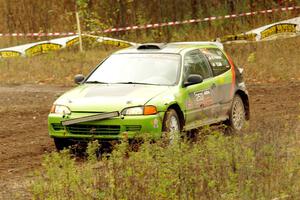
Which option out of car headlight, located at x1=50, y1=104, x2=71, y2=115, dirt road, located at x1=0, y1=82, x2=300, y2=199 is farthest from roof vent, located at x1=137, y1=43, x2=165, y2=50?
car headlight, located at x1=50, y1=104, x2=71, y2=115

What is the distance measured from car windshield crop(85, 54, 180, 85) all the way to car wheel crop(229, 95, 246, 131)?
1540 mm

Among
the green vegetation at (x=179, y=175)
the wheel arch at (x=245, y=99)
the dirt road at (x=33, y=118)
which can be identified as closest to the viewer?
the green vegetation at (x=179, y=175)

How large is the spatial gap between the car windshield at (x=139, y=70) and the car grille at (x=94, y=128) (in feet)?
4.08

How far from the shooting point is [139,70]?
13.9 metres

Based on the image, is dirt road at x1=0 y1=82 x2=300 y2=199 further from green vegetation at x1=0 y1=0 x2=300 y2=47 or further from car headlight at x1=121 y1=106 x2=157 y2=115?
green vegetation at x1=0 y1=0 x2=300 y2=47

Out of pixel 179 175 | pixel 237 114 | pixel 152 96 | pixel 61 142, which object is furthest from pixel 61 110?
pixel 179 175

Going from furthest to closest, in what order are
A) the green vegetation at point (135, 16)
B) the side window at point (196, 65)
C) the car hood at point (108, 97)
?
the green vegetation at point (135, 16)
the side window at point (196, 65)
the car hood at point (108, 97)

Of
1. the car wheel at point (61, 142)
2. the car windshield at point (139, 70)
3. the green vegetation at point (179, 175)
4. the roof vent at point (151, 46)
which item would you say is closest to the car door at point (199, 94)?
the car windshield at point (139, 70)

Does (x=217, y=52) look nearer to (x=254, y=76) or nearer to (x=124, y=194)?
(x=124, y=194)

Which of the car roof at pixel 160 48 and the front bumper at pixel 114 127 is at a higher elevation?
the car roof at pixel 160 48

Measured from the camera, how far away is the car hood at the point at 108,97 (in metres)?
12.7

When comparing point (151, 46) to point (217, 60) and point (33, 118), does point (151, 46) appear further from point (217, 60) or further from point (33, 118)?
point (33, 118)

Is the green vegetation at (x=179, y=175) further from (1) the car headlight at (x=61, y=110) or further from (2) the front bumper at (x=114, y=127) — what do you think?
(1) the car headlight at (x=61, y=110)

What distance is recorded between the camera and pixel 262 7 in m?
32.1
